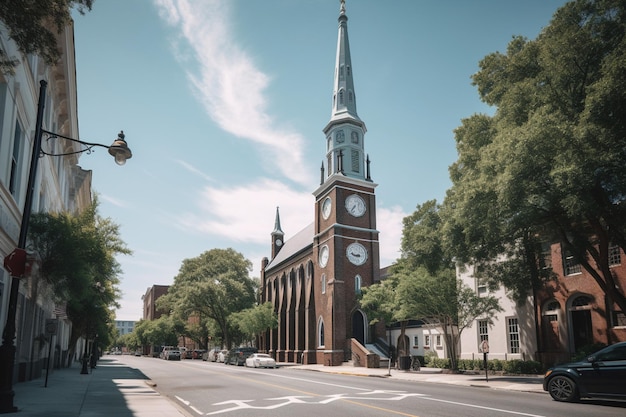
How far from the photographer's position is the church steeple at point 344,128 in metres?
48.9

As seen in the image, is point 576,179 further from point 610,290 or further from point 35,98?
point 35,98

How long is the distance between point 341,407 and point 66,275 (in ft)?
27.1

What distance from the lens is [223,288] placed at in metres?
62.7

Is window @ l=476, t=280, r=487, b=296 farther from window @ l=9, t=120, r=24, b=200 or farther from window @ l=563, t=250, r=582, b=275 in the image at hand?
window @ l=9, t=120, r=24, b=200

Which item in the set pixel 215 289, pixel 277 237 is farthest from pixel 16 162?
pixel 277 237

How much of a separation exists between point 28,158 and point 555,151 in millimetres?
17084

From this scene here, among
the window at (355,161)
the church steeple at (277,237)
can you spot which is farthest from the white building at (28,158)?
the church steeple at (277,237)

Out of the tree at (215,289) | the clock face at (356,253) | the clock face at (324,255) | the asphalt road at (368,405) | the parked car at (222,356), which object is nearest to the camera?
the asphalt road at (368,405)

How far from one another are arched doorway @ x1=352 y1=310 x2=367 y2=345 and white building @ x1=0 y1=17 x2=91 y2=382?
2547 cm

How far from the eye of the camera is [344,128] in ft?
160

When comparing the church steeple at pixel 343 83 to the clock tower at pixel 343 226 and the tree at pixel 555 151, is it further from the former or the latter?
the tree at pixel 555 151

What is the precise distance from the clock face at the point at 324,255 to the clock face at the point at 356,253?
7.00ft

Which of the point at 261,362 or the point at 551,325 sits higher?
the point at 551,325

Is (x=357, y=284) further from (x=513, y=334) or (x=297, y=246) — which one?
(x=513, y=334)
